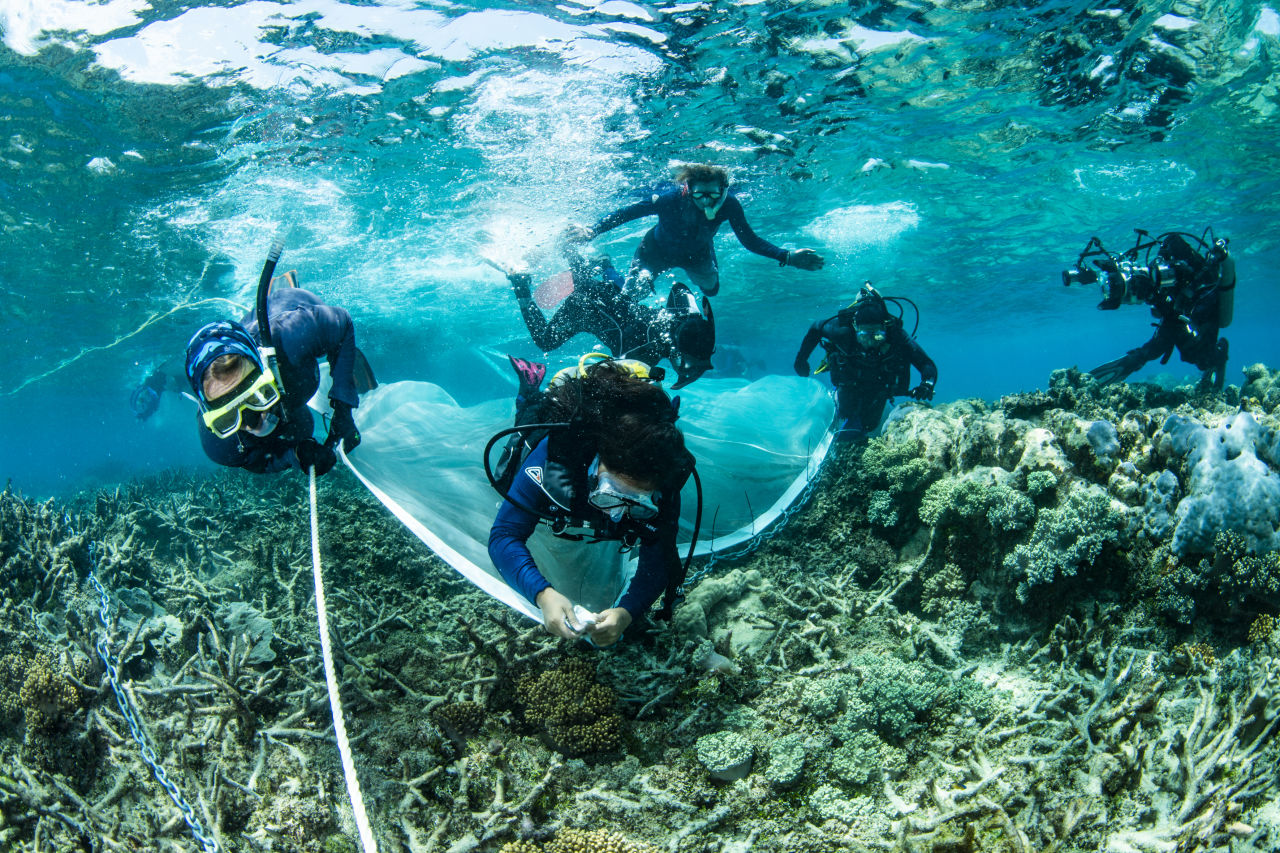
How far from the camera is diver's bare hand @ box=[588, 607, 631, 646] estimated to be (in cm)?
266

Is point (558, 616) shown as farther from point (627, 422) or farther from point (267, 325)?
point (267, 325)

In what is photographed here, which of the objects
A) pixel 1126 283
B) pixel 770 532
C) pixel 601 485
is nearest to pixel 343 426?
pixel 601 485

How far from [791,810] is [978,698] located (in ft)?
4.03

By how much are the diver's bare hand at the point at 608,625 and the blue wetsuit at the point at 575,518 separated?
91 millimetres

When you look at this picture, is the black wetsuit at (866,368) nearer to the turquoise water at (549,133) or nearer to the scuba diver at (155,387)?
the turquoise water at (549,133)

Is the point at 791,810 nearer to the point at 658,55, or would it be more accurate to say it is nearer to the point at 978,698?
the point at 978,698

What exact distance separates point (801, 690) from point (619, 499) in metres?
1.70

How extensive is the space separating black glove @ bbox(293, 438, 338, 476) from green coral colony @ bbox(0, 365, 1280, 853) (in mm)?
1183

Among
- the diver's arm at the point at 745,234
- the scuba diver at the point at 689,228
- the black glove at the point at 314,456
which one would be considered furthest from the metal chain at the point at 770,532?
the scuba diver at the point at 689,228

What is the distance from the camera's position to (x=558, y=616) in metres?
2.67

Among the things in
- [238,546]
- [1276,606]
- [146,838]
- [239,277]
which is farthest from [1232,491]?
[239,277]

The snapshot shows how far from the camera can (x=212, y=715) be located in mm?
3068

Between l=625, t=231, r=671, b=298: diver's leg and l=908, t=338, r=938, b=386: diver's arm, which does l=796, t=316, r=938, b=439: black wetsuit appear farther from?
l=625, t=231, r=671, b=298: diver's leg

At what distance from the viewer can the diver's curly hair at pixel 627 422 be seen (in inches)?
104
